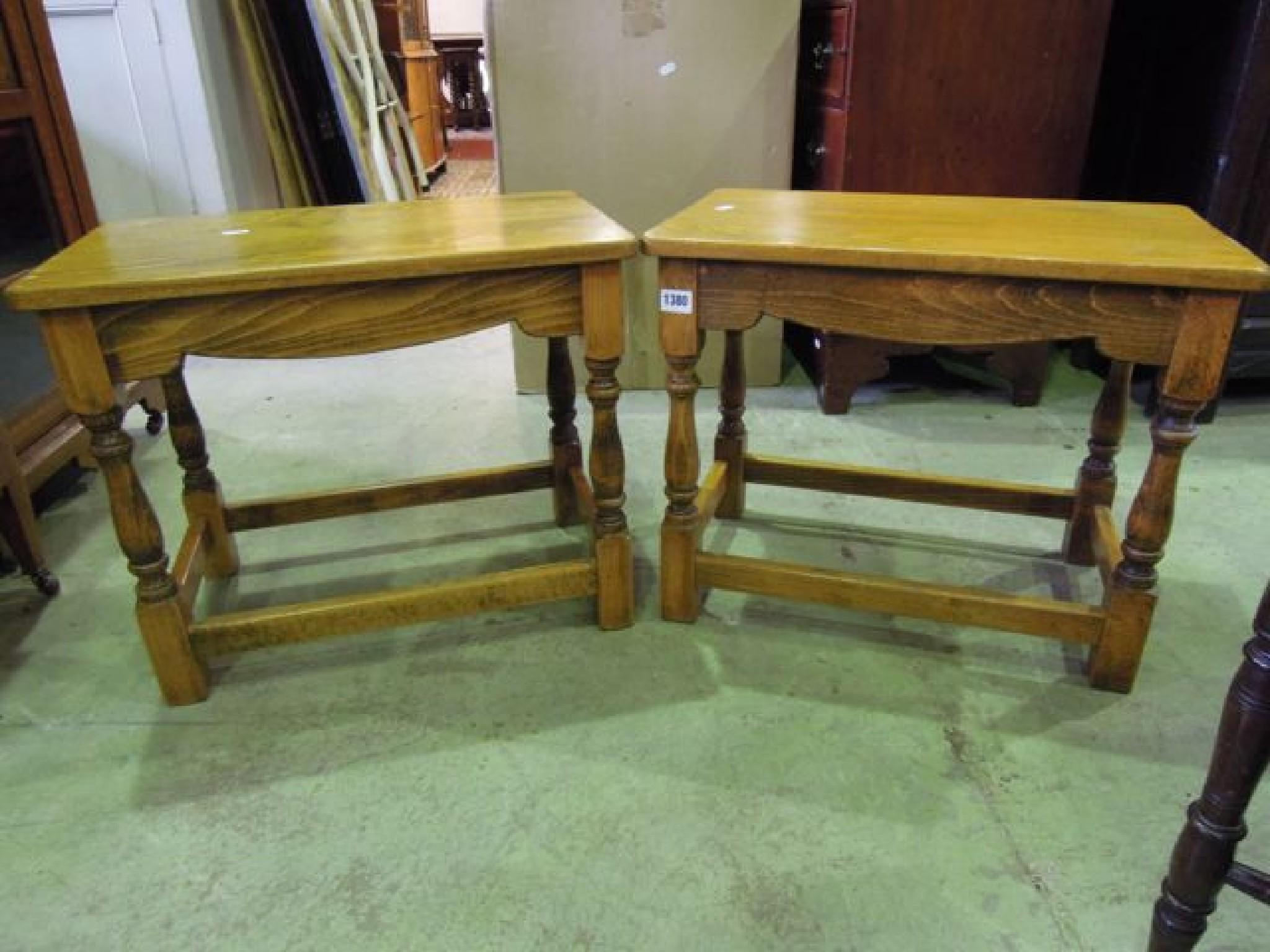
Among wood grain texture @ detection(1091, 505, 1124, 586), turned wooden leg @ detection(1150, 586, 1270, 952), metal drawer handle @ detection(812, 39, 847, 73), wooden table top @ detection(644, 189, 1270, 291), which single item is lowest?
wood grain texture @ detection(1091, 505, 1124, 586)

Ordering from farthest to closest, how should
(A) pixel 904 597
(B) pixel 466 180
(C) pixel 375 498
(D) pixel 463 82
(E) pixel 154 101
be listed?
1. (D) pixel 463 82
2. (B) pixel 466 180
3. (E) pixel 154 101
4. (C) pixel 375 498
5. (A) pixel 904 597

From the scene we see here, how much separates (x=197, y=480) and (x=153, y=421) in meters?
0.95

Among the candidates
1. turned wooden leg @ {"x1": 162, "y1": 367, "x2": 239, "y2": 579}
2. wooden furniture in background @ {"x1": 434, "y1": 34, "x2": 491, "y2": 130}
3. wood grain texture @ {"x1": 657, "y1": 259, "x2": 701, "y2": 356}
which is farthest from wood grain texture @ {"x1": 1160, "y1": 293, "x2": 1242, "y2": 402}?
wooden furniture in background @ {"x1": 434, "y1": 34, "x2": 491, "y2": 130}

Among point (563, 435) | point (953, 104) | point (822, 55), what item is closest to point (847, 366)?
point (953, 104)

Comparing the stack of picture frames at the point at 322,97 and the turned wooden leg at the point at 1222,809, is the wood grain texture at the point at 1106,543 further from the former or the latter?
the stack of picture frames at the point at 322,97

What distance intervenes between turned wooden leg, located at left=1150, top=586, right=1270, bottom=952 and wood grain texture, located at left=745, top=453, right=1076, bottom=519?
852 mm

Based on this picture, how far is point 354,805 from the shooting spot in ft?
4.11

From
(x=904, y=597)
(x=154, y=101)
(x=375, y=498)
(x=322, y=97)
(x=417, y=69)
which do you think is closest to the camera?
(x=904, y=597)

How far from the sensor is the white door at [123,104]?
3.15 m

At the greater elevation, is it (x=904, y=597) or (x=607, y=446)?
(x=607, y=446)

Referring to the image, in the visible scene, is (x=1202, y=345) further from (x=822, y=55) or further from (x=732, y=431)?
(x=822, y=55)

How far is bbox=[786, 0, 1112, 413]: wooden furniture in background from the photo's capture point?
7.63ft

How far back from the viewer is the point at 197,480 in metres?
1.70

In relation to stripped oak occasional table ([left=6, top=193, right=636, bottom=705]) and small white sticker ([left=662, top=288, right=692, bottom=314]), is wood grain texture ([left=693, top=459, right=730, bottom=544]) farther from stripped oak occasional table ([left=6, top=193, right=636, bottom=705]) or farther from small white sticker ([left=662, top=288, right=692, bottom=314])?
small white sticker ([left=662, top=288, right=692, bottom=314])
